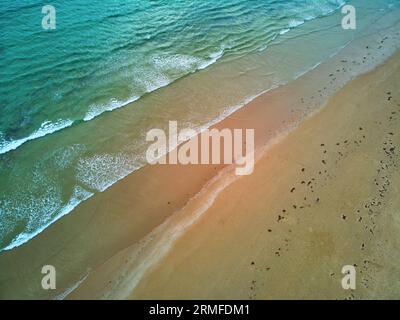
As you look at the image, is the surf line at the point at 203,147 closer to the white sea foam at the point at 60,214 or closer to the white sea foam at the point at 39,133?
the white sea foam at the point at 60,214

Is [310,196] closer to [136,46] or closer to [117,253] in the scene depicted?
[117,253]

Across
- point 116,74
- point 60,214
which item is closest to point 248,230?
point 60,214

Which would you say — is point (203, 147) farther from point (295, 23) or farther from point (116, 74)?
point (295, 23)

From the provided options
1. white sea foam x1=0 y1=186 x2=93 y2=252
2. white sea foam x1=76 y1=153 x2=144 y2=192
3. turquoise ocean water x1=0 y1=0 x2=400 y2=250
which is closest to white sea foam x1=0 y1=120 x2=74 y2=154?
turquoise ocean water x1=0 y1=0 x2=400 y2=250

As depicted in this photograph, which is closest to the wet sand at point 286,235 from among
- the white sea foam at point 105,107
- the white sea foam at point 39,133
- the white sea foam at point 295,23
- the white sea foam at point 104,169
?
the white sea foam at point 104,169

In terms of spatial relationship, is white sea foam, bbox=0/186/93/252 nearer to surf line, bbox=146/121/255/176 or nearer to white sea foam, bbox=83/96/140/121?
surf line, bbox=146/121/255/176

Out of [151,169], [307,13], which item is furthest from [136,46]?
[307,13]
